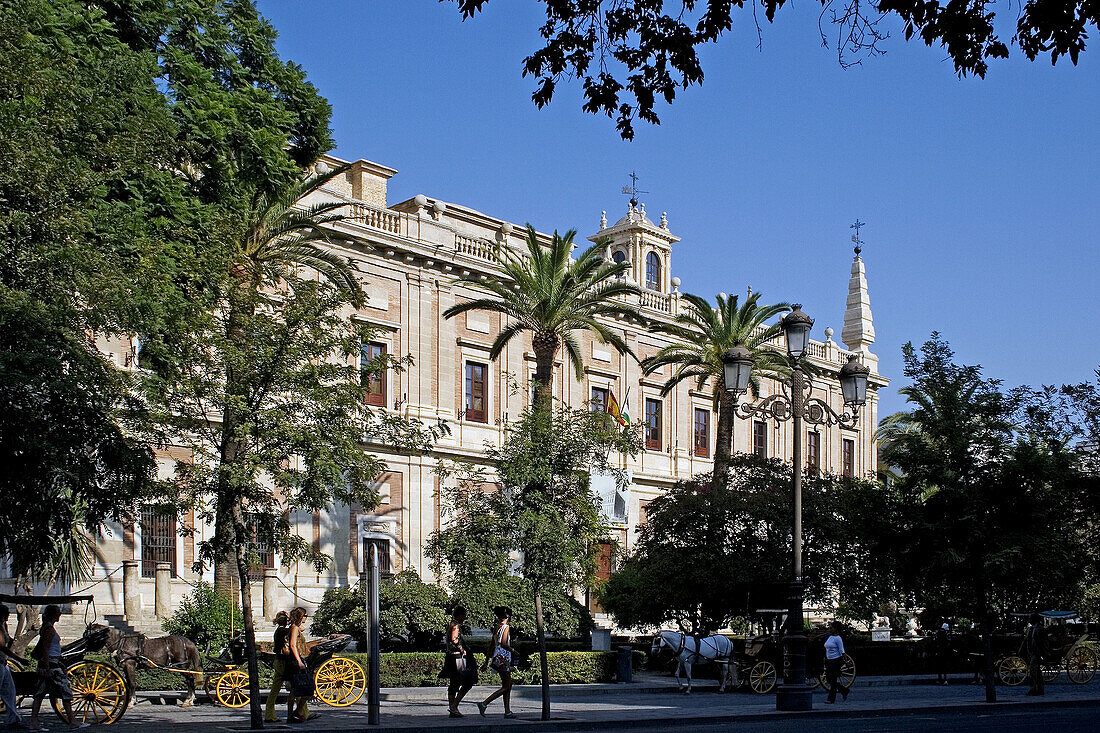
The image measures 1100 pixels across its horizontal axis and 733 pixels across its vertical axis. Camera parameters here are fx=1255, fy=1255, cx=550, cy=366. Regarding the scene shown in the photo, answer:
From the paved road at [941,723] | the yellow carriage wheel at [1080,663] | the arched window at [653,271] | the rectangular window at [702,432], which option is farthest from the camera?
the arched window at [653,271]

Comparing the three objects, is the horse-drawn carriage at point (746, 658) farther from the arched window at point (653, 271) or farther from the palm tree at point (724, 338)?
the arched window at point (653, 271)

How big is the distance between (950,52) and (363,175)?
36063 millimetres

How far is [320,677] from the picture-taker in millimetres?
20953

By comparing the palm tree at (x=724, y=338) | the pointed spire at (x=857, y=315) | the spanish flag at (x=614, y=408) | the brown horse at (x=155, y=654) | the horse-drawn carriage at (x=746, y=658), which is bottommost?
the horse-drawn carriage at (x=746, y=658)

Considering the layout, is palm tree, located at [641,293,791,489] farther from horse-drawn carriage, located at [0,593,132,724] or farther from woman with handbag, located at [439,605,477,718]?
horse-drawn carriage, located at [0,593,132,724]

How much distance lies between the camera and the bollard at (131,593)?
1189 inches

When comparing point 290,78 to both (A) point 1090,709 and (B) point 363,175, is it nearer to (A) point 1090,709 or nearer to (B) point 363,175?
(B) point 363,175

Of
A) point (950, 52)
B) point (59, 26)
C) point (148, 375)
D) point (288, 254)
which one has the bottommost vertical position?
point (148, 375)

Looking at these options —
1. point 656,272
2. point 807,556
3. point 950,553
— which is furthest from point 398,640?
point 656,272

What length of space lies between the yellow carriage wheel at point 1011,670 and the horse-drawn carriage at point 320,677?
1546 centimetres

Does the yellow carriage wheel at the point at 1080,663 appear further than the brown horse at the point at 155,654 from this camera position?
Yes

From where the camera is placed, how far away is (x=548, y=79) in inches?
363

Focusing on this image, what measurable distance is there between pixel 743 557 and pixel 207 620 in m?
13.0

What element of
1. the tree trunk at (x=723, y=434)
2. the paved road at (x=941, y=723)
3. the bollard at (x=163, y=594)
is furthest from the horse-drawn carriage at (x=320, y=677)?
the tree trunk at (x=723, y=434)
